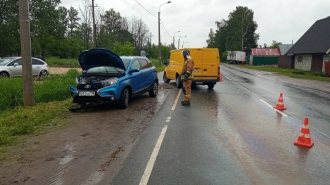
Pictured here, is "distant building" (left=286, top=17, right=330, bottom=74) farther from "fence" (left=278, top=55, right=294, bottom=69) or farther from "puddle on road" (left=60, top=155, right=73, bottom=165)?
"puddle on road" (left=60, top=155, right=73, bottom=165)

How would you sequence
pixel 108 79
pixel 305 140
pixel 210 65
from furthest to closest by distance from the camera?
pixel 210 65 → pixel 108 79 → pixel 305 140

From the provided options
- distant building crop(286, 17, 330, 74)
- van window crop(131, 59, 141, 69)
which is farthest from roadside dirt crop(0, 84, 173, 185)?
distant building crop(286, 17, 330, 74)

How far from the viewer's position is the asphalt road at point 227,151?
168 inches

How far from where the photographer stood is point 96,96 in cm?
892

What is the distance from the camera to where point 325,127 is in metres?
7.57

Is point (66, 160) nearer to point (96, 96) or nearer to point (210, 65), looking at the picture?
point (96, 96)

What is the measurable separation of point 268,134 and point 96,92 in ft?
16.5

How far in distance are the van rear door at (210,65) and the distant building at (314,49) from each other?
18864 millimetres

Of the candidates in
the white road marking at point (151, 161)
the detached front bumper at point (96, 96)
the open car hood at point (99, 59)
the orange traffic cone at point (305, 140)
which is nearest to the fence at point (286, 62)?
the open car hood at point (99, 59)

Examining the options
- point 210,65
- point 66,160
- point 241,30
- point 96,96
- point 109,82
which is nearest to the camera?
point 66,160

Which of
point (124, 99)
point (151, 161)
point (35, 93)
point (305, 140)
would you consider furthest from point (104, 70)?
point (305, 140)

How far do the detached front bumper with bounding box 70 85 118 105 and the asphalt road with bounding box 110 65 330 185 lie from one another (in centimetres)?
160

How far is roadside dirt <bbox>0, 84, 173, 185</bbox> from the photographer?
4.30 m

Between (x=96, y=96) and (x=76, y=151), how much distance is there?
11.9ft
